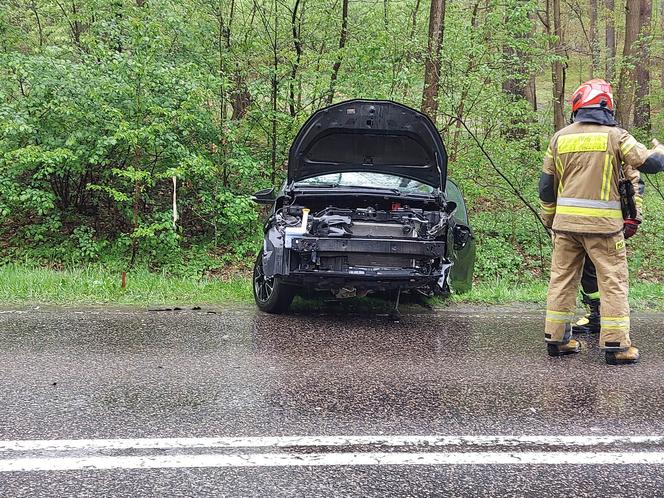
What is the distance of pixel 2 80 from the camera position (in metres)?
9.09

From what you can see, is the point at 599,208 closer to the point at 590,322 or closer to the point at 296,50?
the point at 590,322

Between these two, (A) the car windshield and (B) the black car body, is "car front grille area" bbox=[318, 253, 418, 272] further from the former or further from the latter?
(A) the car windshield

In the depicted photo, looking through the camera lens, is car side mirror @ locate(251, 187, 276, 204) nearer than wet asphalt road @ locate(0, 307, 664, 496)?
No

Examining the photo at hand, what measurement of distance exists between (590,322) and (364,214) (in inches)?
88.9

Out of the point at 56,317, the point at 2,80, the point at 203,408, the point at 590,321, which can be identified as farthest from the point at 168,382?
the point at 2,80

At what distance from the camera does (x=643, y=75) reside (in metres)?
16.8

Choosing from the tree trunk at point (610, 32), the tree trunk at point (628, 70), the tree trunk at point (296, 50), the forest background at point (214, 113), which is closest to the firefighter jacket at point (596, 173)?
the forest background at point (214, 113)

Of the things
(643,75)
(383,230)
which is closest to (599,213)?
(383,230)

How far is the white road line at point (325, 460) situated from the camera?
2.94 meters

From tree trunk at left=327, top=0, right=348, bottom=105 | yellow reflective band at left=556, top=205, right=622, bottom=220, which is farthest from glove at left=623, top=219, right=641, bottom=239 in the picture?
tree trunk at left=327, top=0, right=348, bottom=105

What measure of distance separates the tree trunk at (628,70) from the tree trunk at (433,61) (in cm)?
370

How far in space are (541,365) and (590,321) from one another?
1263 millimetres

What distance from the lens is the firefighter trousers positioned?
4.76 m

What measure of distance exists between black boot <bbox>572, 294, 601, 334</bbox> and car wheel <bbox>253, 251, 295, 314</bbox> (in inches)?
104
